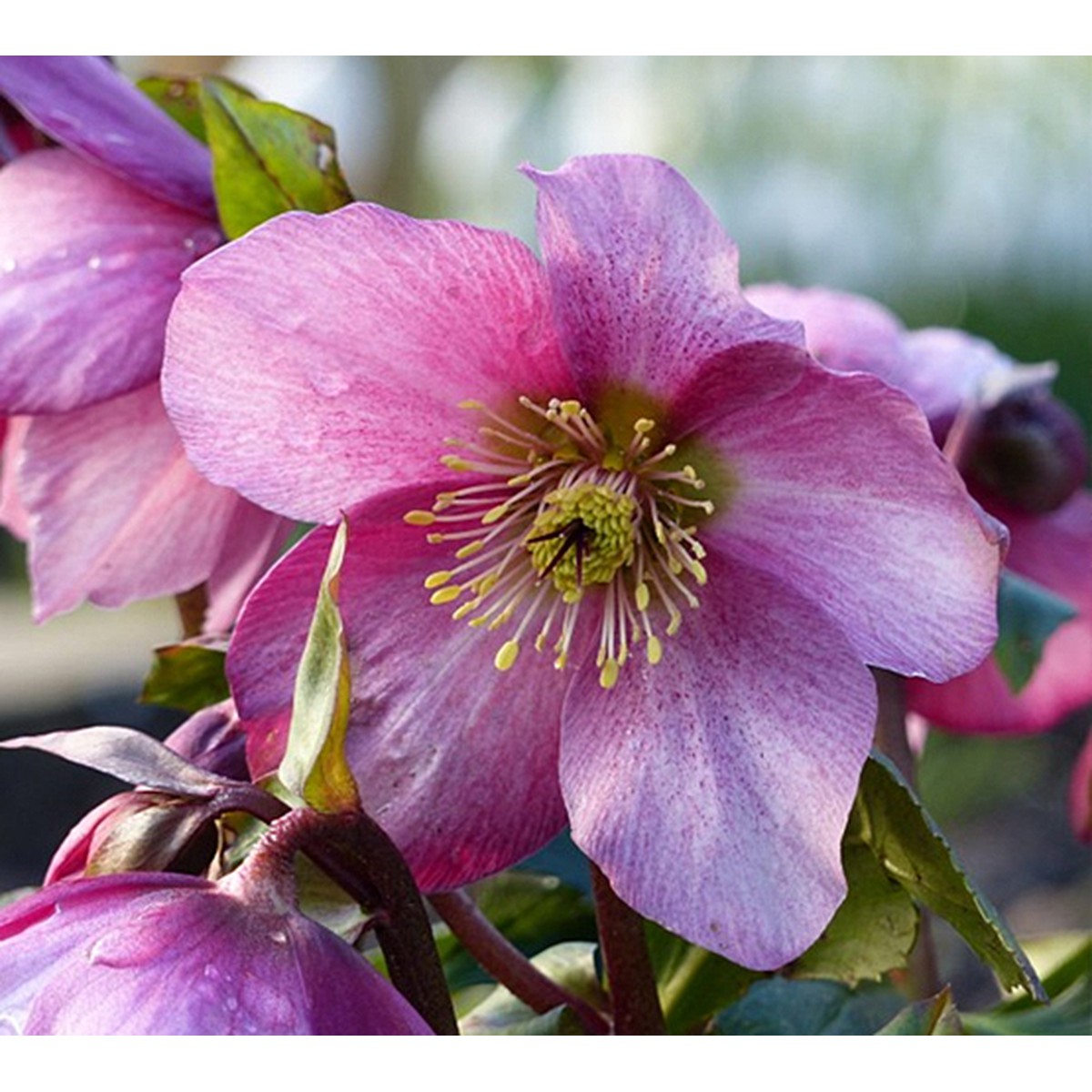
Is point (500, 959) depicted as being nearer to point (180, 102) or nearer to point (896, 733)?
point (896, 733)

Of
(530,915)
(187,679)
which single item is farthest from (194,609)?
(530,915)

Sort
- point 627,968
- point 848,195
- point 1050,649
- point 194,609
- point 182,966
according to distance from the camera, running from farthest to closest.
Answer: point 848,195
point 1050,649
point 194,609
point 627,968
point 182,966

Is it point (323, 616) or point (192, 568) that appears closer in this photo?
point (323, 616)

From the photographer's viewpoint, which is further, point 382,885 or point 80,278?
point 80,278

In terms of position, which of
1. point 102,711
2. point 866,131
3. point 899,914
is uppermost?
point 899,914
